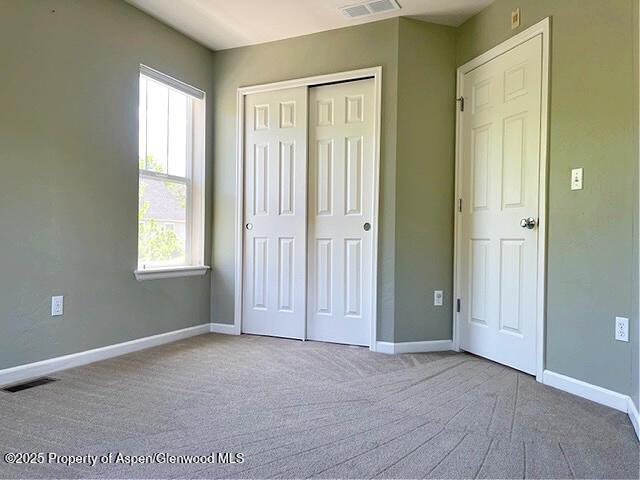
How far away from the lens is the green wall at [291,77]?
337 centimetres

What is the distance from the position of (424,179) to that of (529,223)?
2.79 feet

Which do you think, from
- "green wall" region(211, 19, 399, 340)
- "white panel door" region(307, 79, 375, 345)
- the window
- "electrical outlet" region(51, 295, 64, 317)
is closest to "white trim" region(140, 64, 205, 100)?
the window

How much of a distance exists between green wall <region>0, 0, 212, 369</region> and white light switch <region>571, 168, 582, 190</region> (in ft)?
9.25

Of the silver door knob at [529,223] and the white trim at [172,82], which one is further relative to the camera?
the white trim at [172,82]

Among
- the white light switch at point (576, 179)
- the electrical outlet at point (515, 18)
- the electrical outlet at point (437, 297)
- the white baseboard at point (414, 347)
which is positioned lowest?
the white baseboard at point (414, 347)

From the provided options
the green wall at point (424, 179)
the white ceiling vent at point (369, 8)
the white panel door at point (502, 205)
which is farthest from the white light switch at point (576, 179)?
the white ceiling vent at point (369, 8)

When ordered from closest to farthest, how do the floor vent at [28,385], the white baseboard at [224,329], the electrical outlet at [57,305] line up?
the floor vent at [28,385] < the electrical outlet at [57,305] < the white baseboard at [224,329]

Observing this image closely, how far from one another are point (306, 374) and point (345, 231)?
122cm

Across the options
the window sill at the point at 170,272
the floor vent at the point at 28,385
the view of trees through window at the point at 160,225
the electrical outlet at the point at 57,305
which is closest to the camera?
the floor vent at the point at 28,385

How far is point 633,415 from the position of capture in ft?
6.80

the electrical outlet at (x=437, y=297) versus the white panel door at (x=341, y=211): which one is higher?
the white panel door at (x=341, y=211)

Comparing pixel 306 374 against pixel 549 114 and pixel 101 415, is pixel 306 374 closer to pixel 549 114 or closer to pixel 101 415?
pixel 101 415

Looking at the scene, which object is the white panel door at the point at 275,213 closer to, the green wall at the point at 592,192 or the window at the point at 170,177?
the window at the point at 170,177

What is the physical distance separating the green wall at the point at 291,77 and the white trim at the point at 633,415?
1497 mm
